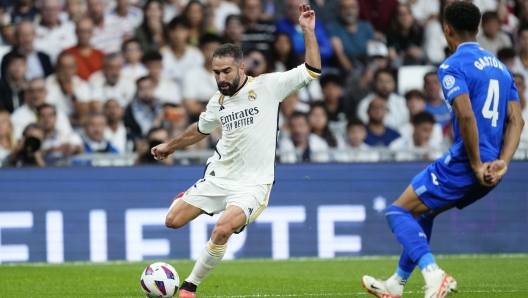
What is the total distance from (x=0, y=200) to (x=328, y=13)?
6.58 m

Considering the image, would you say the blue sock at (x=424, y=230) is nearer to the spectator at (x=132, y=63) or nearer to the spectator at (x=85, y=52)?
the spectator at (x=132, y=63)

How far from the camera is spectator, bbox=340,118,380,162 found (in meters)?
13.0

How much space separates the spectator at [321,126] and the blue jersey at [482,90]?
6.83m

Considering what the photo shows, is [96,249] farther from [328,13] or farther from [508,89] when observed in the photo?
[508,89]

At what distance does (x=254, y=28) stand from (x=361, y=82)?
85.6 inches

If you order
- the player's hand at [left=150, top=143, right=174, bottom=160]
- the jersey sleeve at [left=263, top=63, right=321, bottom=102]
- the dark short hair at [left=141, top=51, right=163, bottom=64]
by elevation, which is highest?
the dark short hair at [left=141, top=51, right=163, bottom=64]

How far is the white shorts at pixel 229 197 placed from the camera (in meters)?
7.95

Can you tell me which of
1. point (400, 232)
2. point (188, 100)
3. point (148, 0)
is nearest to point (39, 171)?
point (188, 100)

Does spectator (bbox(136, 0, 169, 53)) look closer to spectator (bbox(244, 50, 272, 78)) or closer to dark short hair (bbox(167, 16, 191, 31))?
dark short hair (bbox(167, 16, 191, 31))

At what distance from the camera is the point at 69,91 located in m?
14.2

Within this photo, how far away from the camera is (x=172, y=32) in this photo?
14766mm

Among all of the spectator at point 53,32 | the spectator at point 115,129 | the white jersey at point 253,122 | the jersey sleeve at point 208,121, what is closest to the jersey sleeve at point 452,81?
the white jersey at point 253,122

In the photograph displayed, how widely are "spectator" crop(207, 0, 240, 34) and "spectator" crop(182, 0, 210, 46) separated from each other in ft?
0.80

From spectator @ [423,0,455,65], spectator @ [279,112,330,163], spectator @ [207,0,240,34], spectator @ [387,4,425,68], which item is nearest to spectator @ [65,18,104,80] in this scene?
spectator @ [207,0,240,34]
